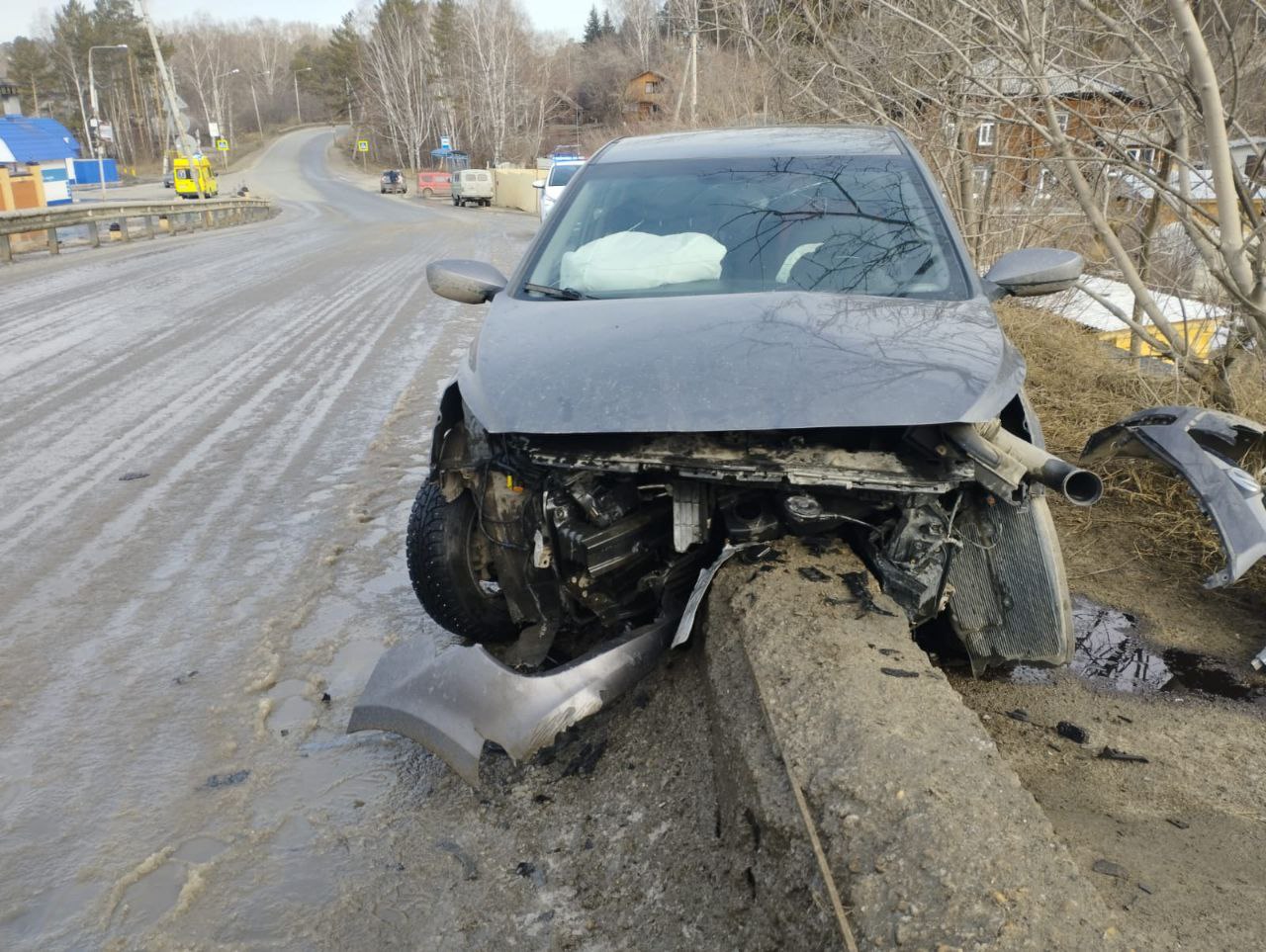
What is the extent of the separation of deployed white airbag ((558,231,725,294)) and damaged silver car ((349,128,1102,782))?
1 centimetres

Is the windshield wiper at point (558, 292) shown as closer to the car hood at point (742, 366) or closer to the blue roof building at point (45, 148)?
the car hood at point (742, 366)

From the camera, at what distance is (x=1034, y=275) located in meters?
3.85

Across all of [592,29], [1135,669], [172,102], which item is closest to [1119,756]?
[1135,669]

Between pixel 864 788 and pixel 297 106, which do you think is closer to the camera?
pixel 864 788

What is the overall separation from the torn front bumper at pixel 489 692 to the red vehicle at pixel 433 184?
5884 cm

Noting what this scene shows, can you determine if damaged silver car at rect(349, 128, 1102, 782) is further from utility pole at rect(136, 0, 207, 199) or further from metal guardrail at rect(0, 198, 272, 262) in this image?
utility pole at rect(136, 0, 207, 199)

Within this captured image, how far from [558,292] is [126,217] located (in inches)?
881

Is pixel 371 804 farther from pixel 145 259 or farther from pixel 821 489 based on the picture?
pixel 145 259

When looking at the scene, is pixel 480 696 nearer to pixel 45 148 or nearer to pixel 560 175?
pixel 560 175

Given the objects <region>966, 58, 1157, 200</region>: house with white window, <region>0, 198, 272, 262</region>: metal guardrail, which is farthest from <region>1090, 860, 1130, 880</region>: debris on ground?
<region>0, 198, 272, 262</region>: metal guardrail

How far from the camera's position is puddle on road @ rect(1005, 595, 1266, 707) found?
3.82 m

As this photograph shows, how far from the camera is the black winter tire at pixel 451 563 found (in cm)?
371

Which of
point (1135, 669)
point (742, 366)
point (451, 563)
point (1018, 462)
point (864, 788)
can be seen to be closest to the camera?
point (864, 788)

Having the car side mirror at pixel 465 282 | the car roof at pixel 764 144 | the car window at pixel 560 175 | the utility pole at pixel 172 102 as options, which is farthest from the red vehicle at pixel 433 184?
the car side mirror at pixel 465 282
